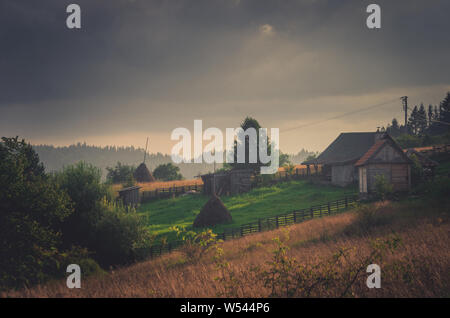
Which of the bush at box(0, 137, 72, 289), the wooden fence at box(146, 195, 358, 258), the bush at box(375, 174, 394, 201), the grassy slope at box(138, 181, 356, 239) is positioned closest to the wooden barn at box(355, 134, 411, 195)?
the bush at box(375, 174, 394, 201)

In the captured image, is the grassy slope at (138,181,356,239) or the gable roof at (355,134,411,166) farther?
the gable roof at (355,134,411,166)

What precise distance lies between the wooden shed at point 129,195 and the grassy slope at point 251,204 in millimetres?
1641

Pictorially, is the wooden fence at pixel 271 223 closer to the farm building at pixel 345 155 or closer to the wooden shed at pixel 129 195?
the farm building at pixel 345 155

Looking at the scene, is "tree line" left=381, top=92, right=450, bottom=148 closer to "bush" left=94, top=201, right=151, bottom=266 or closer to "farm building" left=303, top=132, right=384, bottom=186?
"farm building" left=303, top=132, right=384, bottom=186

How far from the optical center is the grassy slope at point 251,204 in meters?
28.8

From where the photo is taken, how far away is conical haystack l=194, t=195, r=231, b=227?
1082 inches

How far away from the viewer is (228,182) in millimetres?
45438

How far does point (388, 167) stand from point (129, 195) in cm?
3442

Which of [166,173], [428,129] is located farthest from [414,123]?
[166,173]

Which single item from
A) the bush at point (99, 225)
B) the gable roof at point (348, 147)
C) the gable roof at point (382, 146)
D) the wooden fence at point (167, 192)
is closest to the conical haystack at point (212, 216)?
the bush at point (99, 225)

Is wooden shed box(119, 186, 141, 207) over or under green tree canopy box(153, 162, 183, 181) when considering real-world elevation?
under

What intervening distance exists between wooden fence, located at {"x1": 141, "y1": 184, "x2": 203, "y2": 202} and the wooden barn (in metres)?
28.3
